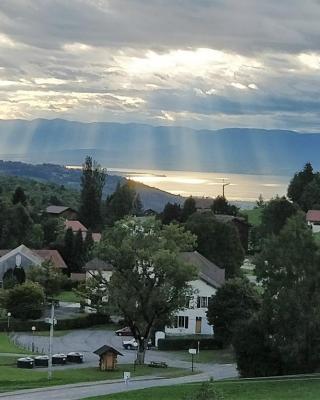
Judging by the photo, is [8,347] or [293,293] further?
[8,347]

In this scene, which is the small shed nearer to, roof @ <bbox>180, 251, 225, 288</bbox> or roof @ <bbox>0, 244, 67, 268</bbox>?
roof @ <bbox>180, 251, 225, 288</bbox>

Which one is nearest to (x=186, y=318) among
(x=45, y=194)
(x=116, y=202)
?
(x=116, y=202)

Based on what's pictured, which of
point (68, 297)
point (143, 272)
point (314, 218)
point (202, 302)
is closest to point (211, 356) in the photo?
point (143, 272)

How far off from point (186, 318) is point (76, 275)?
1109 inches

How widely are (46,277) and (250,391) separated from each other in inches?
1766

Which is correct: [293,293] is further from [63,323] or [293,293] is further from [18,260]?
[18,260]

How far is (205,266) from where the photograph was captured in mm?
64625

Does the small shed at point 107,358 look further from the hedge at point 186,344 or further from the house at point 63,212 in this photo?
the house at point 63,212

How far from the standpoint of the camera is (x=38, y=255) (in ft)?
275

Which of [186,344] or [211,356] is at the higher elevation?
[186,344]

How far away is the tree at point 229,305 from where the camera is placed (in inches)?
2083

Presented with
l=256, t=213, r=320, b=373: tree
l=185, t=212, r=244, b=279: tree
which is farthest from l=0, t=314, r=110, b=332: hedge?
l=256, t=213, r=320, b=373: tree

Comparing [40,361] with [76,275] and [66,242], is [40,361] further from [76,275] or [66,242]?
[66,242]

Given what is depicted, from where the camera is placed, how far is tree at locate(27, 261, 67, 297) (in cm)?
7100
